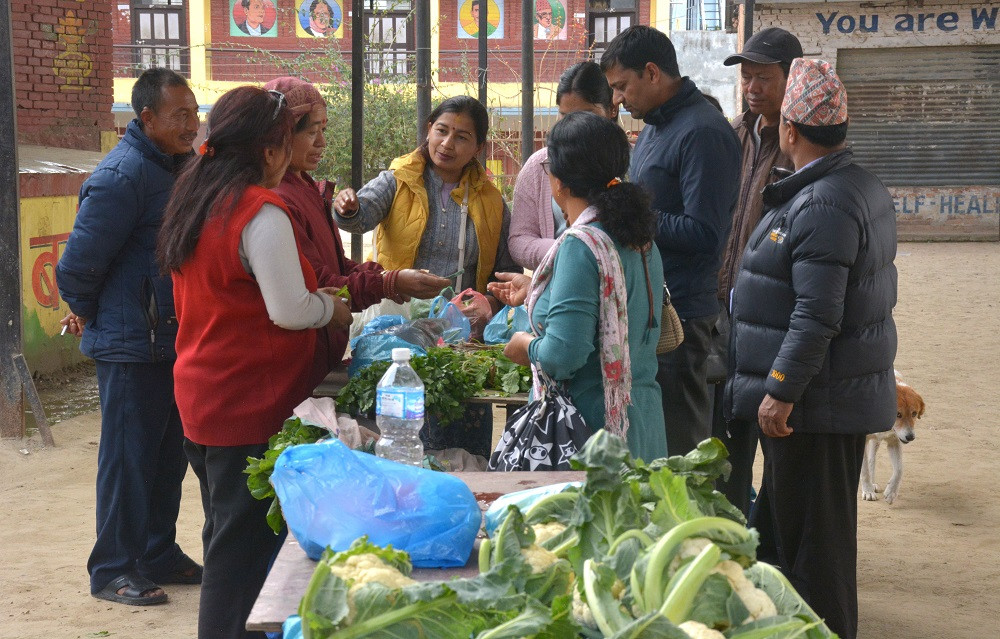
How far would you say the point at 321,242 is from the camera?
3.81 meters

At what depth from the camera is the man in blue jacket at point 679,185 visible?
3.87 metres

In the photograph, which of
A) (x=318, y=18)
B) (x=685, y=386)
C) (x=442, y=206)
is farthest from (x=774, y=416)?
(x=318, y=18)

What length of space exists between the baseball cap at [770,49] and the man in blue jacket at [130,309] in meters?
2.37

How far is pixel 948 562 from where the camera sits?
16.4ft

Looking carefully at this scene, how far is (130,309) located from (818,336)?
2.62 meters

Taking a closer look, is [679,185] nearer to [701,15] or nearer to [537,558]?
[537,558]

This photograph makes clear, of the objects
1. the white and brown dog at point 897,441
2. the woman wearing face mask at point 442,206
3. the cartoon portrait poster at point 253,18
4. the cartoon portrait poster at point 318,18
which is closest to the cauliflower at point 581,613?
the woman wearing face mask at point 442,206

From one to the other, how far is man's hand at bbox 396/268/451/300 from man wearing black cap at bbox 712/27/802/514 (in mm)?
1270

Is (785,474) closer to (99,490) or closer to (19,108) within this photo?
(99,490)

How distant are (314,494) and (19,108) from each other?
9600 millimetres

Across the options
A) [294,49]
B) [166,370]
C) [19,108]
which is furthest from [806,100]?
[294,49]

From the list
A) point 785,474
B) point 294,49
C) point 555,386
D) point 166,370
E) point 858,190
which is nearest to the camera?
point 555,386

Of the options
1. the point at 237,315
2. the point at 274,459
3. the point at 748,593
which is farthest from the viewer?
the point at 237,315

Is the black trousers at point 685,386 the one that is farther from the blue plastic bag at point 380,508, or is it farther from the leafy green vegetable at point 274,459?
the blue plastic bag at point 380,508
